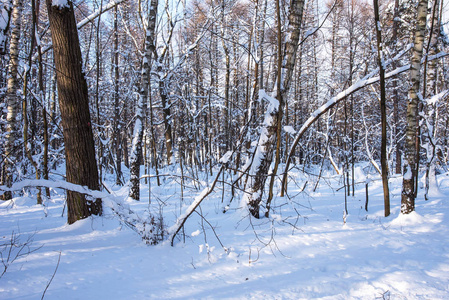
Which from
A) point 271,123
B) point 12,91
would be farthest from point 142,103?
point 271,123

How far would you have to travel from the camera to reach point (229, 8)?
9.66 meters

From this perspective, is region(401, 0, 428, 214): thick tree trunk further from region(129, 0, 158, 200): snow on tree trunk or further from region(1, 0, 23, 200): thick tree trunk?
region(1, 0, 23, 200): thick tree trunk

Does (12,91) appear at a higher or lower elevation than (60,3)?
lower

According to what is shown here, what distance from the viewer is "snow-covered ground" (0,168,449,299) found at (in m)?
2.49

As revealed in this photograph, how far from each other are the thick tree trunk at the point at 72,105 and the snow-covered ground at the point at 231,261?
0.39m

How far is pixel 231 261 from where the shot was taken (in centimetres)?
316

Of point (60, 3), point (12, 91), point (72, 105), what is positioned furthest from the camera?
point (12, 91)

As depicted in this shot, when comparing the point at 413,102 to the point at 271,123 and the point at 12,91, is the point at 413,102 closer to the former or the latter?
the point at 271,123

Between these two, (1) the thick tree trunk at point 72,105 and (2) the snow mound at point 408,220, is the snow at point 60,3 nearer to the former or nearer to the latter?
(1) the thick tree trunk at point 72,105

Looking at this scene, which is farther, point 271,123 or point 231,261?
point 271,123

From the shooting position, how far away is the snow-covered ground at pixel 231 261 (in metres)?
2.49

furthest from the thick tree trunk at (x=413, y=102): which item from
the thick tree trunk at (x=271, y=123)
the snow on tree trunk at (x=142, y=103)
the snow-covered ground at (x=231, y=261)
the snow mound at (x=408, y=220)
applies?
the snow on tree trunk at (x=142, y=103)

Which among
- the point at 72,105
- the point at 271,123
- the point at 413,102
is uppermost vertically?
the point at 413,102

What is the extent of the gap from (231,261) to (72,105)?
10.6 ft
